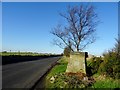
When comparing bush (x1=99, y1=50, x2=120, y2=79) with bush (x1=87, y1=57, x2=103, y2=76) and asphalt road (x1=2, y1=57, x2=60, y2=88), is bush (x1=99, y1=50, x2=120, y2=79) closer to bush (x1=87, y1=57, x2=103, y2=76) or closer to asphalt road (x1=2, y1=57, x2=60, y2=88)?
bush (x1=87, y1=57, x2=103, y2=76)

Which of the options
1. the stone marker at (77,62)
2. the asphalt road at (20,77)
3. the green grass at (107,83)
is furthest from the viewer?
the stone marker at (77,62)

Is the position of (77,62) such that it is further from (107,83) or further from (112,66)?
(107,83)

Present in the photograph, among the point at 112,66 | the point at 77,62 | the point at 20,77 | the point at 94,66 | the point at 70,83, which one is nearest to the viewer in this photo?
the point at 70,83

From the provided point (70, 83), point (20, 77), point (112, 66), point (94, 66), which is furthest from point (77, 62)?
point (70, 83)

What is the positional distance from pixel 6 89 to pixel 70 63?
8378mm

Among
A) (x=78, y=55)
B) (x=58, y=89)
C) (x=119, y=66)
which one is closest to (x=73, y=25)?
(x=78, y=55)

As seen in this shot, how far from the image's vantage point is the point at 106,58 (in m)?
19.7

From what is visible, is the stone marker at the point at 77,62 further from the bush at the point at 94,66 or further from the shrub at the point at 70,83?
the shrub at the point at 70,83

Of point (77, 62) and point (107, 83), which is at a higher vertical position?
point (77, 62)

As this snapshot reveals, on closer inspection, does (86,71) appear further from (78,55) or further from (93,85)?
(93,85)

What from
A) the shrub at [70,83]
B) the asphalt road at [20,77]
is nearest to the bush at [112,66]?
the shrub at [70,83]

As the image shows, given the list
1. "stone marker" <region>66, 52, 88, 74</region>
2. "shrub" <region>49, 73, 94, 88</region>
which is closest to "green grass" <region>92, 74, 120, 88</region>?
"shrub" <region>49, 73, 94, 88</region>

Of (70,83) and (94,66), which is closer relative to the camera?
(70,83)

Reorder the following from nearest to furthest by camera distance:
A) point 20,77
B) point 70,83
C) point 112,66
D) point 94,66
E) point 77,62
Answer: point 70,83 → point 112,66 → point 20,77 → point 77,62 → point 94,66
